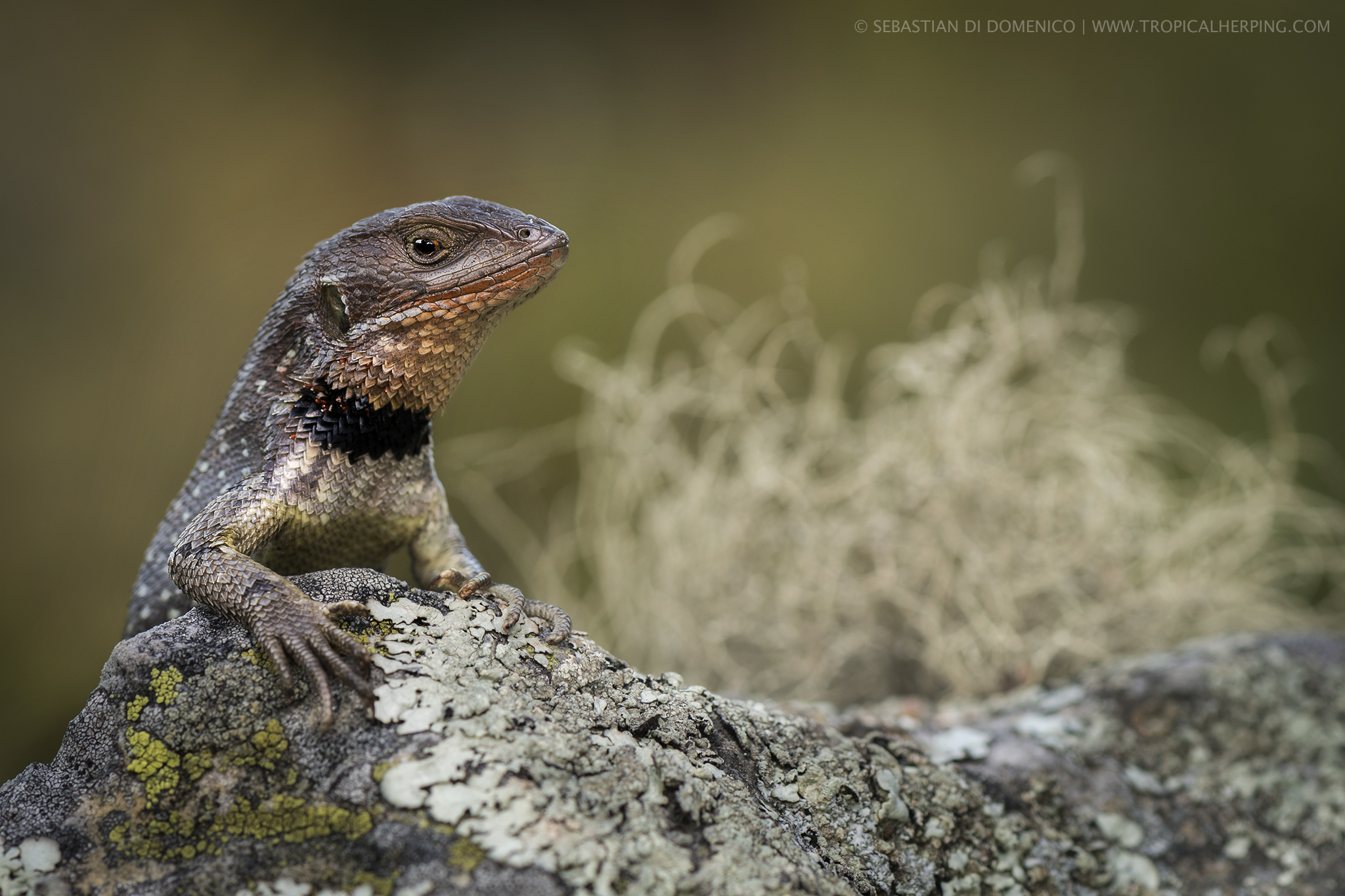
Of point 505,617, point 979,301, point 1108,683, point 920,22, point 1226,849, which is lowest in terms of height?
point 1226,849

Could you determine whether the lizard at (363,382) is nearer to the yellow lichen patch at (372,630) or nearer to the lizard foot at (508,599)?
the lizard foot at (508,599)

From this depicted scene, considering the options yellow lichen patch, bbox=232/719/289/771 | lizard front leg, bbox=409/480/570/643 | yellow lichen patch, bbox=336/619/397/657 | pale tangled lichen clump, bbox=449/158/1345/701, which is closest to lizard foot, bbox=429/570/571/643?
lizard front leg, bbox=409/480/570/643

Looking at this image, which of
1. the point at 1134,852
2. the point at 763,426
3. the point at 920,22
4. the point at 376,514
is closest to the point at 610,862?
the point at 376,514

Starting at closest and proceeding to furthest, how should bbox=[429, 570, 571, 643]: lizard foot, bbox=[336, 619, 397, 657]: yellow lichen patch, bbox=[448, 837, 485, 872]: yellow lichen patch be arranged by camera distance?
1. bbox=[448, 837, 485, 872]: yellow lichen patch
2. bbox=[336, 619, 397, 657]: yellow lichen patch
3. bbox=[429, 570, 571, 643]: lizard foot

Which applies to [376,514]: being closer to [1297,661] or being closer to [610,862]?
[610,862]

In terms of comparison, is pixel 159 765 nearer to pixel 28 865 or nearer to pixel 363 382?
pixel 28 865

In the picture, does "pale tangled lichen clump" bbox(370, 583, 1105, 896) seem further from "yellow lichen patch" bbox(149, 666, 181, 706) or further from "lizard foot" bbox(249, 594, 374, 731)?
"yellow lichen patch" bbox(149, 666, 181, 706)

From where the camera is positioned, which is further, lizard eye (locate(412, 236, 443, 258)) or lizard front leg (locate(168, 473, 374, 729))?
lizard eye (locate(412, 236, 443, 258))
